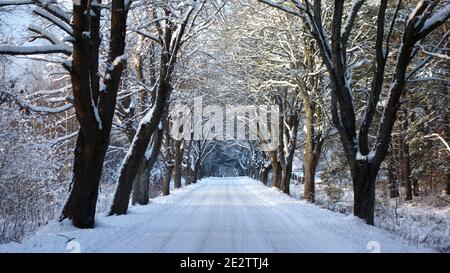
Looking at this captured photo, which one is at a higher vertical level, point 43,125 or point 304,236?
point 43,125

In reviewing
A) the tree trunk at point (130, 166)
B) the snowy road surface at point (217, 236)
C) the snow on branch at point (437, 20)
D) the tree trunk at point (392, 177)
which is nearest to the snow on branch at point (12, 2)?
the snowy road surface at point (217, 236)

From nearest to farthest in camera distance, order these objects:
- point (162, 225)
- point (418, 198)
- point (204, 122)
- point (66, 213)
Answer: point (66, 213) → point (162, 225) → point (418, 198) → point (204, 122)

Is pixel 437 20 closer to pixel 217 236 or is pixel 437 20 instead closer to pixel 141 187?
pixel 217 236

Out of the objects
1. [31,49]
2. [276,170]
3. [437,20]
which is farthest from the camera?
[276,170]

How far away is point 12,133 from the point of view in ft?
47.5

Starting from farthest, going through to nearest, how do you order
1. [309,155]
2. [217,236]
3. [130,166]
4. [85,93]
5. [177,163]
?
[177,163] < [309,155] < [130,166] < [217,236] < [85,93]

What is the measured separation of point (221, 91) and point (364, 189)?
23.3 metres

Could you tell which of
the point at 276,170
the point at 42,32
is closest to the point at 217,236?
the point at 42,32

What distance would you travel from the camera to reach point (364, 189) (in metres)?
12.9

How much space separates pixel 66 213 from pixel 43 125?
10.9 metres

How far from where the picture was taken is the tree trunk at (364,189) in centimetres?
1273

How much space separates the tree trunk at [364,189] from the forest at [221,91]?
0.13 ft
